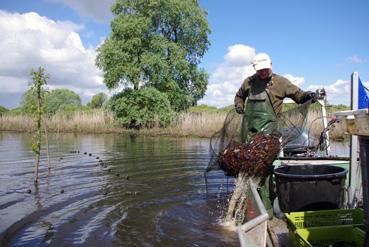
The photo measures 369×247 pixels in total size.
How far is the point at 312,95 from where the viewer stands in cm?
612

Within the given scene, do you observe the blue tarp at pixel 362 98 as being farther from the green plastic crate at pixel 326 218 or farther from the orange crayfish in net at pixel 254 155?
the green plastic crate at pixel 326 218

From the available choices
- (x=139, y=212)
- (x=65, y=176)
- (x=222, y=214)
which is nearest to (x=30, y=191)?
(x=65, y=176)

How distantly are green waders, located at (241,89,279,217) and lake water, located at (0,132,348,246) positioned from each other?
91cm

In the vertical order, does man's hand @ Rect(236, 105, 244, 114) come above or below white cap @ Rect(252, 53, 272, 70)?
below

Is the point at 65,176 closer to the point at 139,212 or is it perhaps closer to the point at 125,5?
the point at 139,212

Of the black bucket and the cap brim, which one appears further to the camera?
the cap brim

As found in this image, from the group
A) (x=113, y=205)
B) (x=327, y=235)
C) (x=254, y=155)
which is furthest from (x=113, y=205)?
(x=327, y=235)

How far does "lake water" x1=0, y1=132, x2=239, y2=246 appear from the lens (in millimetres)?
5746

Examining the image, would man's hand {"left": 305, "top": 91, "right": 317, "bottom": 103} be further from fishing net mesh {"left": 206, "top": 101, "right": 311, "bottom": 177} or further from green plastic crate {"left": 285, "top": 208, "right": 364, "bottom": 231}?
green plastic crate {"left": 285, "top": 208, "right": 364, "bottom": 231}

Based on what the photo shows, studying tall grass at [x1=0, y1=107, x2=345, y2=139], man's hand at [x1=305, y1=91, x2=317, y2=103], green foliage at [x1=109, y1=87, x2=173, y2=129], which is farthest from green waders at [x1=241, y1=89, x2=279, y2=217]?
green foliage at [x1=109, y1=87, x2=173, y2=129]

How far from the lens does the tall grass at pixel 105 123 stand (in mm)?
25894

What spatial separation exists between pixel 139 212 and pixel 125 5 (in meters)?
30.1

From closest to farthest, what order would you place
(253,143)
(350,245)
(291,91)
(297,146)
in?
(350,245) → (253,143) → (291,91) → (297,146)

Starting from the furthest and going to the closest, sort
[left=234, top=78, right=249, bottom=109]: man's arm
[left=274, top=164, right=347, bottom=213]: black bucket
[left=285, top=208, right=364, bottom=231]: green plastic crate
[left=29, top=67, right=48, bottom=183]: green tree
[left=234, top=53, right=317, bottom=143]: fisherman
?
[left=29, top=67, right=48, bottom=183]: green tree → [left=234, top=78, right=249, bottom=109]: man's arm → [left=234, top=53, right=317, bottom=143]: fisherman → [left=274, top=164, right=347, bottom=213]: black bucket → [left=285, top=208, right=364, bottom=231]: green plastic crate
